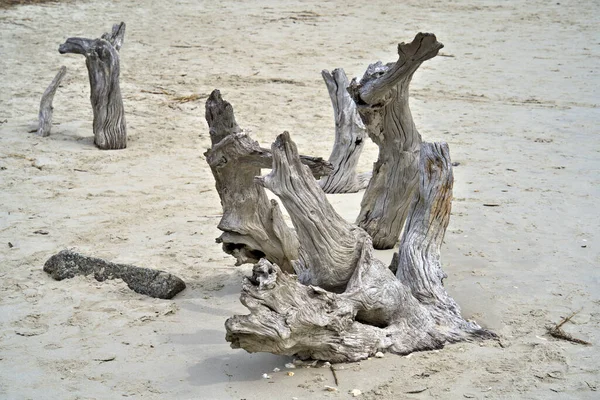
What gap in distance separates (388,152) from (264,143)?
2977 millimetres

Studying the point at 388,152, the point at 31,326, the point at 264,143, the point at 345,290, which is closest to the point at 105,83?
the point at 264,143

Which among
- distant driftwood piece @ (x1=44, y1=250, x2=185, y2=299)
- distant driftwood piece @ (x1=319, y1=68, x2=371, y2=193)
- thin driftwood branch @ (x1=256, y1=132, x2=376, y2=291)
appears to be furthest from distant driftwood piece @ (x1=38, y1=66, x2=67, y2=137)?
thin driftwood branch @ (x1=256, y1=132, x2=376, y2=291)

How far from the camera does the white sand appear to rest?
13.3 ft

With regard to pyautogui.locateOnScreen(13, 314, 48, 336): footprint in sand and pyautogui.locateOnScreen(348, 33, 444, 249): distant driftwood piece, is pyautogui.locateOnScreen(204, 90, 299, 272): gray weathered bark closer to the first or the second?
pyautogui.locateOnScreen(348, 33, 444, 249): distant driftwood piece

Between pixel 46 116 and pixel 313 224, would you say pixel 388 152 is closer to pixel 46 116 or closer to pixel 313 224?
pixel 313 224

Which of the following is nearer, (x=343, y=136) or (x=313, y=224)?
(x=313, y=224)

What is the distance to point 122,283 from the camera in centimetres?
505

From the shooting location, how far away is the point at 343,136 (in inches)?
271

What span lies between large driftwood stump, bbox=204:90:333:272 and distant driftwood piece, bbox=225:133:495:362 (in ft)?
1.68

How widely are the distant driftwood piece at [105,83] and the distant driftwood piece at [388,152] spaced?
11.1 feet

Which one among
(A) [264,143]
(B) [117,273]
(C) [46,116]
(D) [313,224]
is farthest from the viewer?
(C) [46,116]

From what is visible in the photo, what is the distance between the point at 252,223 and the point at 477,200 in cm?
235

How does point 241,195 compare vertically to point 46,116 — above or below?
above

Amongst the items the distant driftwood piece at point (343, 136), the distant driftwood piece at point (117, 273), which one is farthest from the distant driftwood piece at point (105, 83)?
the distant driftwood piece at point (117, 273)
